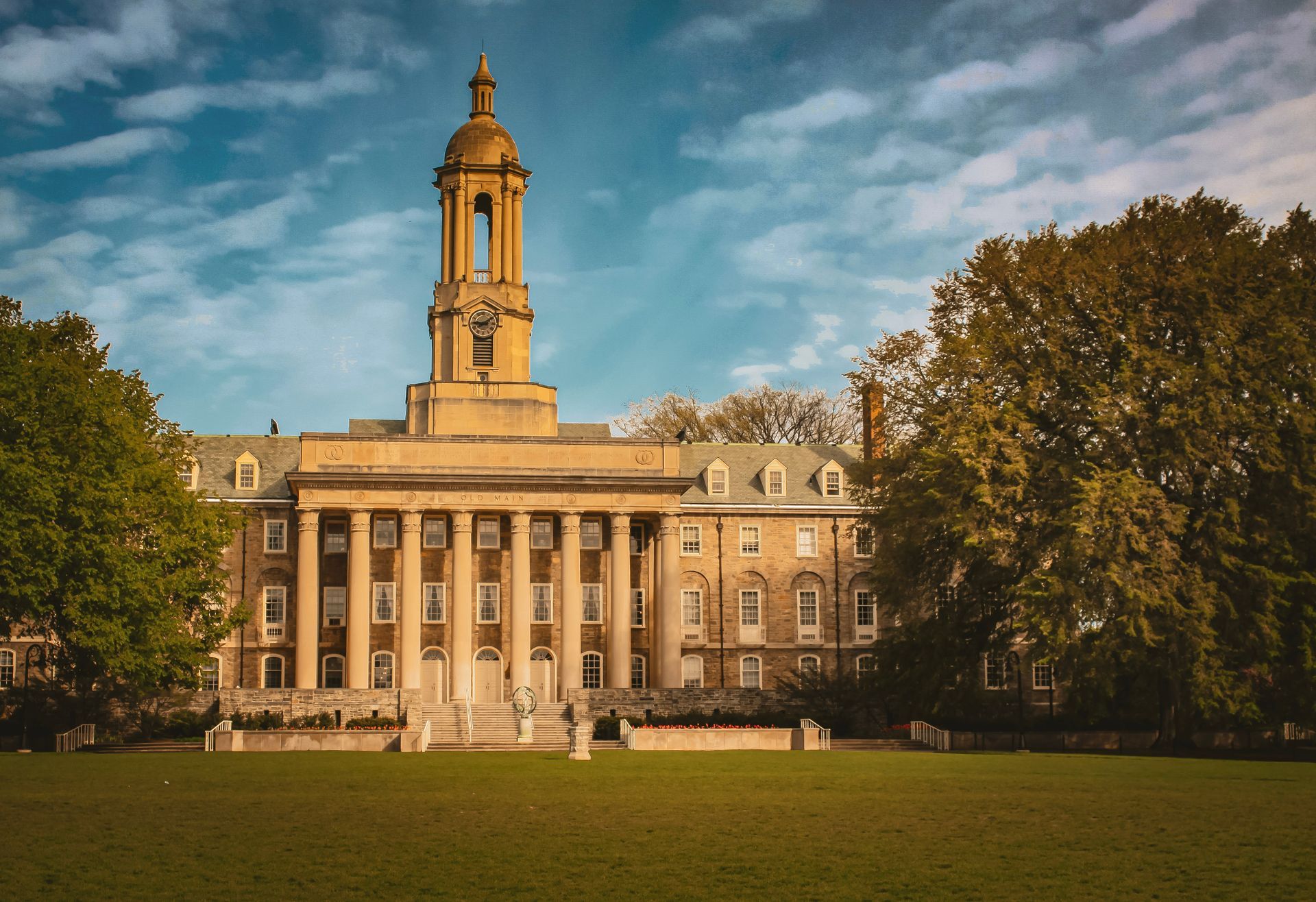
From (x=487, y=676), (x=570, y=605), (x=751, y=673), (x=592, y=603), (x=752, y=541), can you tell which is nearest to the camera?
(x=570, y=605)

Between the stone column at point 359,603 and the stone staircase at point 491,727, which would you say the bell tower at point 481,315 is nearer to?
the stone column at point 359,603

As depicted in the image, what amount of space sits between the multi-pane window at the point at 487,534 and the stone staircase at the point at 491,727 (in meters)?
8.57

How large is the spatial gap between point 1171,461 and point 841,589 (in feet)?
89.1

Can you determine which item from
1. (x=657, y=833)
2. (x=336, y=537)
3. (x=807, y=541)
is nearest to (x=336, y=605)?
(x=336, y=537)

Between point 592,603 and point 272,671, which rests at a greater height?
point 592,603

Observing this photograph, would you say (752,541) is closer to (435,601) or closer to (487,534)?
(487,534)

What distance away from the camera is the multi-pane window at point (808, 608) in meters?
64.5

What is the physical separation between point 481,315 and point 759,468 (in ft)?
47.6

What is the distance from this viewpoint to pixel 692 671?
63719 millimetres

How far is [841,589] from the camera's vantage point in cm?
6500

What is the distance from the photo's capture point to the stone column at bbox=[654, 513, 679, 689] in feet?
194

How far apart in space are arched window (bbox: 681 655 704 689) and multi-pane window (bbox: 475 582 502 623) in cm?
852

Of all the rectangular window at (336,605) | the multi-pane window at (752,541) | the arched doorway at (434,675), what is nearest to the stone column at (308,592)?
the rectangular window at (336,605)

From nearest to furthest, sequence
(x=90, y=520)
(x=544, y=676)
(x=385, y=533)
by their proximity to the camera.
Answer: (x=90, y=520), (x=544, y=676), (x=385, y=533)
